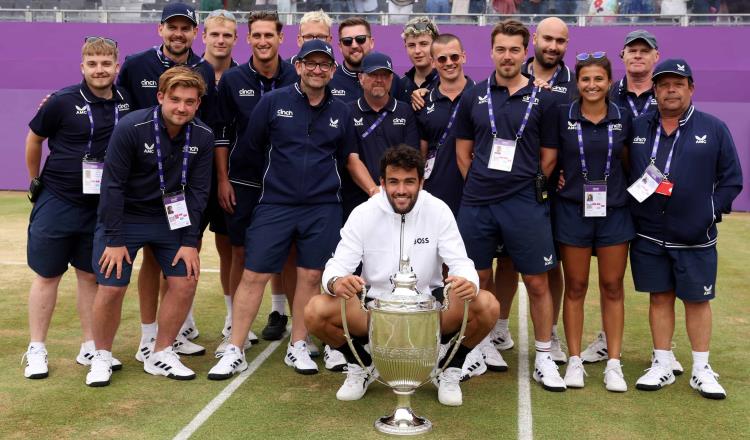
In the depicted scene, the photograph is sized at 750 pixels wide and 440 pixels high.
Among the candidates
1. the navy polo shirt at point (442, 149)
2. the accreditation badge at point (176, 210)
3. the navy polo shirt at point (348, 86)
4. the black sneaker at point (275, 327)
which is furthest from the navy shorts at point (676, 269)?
the accreditation badge at point (176, 210)

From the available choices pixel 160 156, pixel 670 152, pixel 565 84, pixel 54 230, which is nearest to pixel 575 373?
pixel 670 152

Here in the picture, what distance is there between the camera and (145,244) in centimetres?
531

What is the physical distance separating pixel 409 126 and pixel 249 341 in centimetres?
192

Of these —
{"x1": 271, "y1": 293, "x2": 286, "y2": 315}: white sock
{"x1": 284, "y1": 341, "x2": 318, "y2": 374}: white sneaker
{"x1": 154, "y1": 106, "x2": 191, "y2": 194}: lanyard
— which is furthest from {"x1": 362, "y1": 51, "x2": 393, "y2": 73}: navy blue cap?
{"x1": 271, "y1": 293, "x2": 286, "y2": 315}: white sock

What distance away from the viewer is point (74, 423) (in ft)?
14.9

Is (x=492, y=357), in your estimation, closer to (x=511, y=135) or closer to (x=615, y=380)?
(x=615, y=380)

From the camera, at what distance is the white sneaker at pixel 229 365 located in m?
5.36

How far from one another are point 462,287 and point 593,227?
122 centimetres

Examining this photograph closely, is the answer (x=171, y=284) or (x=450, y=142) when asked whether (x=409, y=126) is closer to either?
(x=450, y=142)

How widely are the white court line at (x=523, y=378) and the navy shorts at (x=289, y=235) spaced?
1435 millimetres

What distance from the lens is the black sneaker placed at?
6.45m

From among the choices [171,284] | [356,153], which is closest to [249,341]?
[171,284]

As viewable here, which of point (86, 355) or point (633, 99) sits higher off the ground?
point (633, 99)

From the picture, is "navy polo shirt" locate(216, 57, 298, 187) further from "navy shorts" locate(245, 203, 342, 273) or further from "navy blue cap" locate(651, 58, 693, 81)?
"navy blue cap" locate(651, 58, 693, 81)
